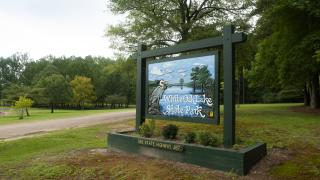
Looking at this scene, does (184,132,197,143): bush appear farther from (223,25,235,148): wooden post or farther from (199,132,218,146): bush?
(223,25,235,148): wooden post

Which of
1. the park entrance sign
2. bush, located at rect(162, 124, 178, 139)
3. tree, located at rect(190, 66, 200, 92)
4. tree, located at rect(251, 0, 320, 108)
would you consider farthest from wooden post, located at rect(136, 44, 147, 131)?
tree, located at rect(251, 0, 320, 108)

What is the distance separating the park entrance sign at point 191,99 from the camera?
21.8ft

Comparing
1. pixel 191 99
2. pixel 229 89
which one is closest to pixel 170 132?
pixel 191 99

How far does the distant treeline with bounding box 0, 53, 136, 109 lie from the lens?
46406 mm

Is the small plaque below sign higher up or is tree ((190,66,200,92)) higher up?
tree ((190,66,200,92))

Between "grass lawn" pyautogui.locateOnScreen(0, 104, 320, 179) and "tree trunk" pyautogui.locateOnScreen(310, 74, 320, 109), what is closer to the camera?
"grass lawn" pyautogui.locateOnScreen(0, 104, 320, 179)

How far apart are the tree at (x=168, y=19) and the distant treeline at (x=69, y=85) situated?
80.4 feet

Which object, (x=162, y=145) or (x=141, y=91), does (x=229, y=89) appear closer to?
(x=162, y=145)

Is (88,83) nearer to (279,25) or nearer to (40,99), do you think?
(40,99)

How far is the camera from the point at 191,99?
302 inches

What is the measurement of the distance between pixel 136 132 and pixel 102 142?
1.98 meters

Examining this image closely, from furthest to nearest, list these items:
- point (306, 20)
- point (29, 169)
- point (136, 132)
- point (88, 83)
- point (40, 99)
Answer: point (88, 83), point (40, 99), point (306, 20), point (136, 132), point (29, 169)

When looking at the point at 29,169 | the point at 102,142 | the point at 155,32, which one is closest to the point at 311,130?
the point at 102,142

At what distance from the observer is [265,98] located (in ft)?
187
